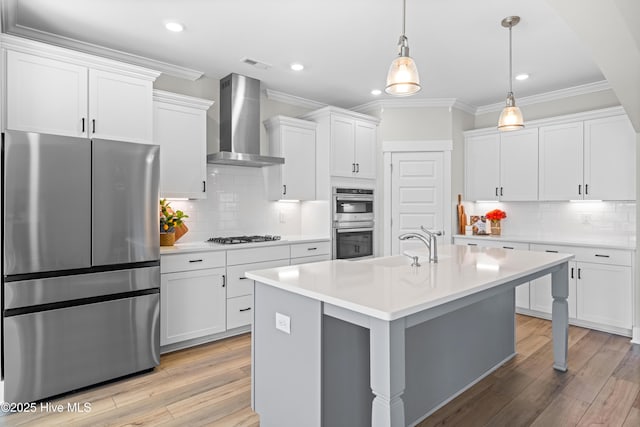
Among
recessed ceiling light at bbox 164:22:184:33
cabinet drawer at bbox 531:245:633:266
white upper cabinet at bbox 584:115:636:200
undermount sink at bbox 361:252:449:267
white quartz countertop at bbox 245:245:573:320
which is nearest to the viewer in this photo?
white quartz countertop at bbox 245:245:573:320

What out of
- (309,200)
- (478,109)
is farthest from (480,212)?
(309,200)

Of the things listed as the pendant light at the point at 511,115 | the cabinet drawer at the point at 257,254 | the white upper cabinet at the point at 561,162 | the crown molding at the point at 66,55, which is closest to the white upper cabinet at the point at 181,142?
the crown molding at the point at 66,55

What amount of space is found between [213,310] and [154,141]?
1.65 meters

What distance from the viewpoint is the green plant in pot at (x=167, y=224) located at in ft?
11.5

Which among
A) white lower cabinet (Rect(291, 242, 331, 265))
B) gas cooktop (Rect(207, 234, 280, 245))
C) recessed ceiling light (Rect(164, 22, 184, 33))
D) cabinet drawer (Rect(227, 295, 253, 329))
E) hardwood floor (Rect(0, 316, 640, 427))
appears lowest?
hardwood floor (Rect(0, 316, 640, 427))

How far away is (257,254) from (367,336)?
209 cm

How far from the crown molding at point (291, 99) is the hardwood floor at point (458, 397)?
9.61 feet

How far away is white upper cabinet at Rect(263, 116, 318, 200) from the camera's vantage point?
438 centimetres

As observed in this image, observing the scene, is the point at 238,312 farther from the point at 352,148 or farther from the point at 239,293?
the point at 352,148

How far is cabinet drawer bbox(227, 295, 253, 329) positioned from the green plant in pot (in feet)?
2.66

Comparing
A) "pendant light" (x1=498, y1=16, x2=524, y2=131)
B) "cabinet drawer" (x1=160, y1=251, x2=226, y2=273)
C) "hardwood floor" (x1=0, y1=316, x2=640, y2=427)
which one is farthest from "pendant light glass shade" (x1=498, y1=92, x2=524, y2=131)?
"cabinet drawer" (x1=160, y1=251, x2=226, y2=273)

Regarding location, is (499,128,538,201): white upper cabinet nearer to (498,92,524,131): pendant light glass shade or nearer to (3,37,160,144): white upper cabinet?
(498,92,524,131): pendant light glass shade

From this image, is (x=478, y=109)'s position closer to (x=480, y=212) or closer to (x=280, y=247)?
(x=480, y=212)

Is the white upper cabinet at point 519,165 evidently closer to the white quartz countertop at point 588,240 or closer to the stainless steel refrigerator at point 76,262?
the white quartz countertop at point 588,240
